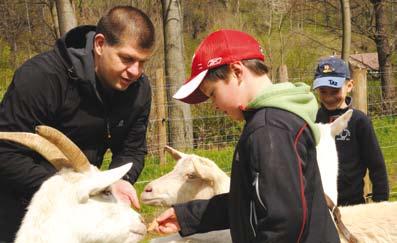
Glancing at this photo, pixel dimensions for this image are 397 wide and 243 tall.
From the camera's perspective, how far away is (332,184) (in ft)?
12.0

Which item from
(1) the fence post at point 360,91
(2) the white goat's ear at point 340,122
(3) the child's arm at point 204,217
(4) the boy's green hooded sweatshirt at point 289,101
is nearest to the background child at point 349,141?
(2) the white goat's ear at point 340,122

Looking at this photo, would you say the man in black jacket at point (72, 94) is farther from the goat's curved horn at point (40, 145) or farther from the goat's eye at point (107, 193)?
the goat's curved horn at point (40, 145)

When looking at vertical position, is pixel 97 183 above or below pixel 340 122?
below

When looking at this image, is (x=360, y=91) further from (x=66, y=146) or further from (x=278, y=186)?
(x=278, y=186)

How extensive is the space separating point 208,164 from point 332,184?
0.98m

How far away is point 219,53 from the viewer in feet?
7.88

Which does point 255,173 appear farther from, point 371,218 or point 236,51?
point 371,218

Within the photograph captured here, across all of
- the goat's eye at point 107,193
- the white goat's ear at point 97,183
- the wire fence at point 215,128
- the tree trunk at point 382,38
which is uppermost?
the tree trunk at point 382,38

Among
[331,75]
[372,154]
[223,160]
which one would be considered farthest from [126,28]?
[223,160]

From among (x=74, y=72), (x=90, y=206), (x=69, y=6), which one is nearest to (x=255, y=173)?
(x=90, y=206)

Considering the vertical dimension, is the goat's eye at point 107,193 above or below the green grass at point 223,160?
above

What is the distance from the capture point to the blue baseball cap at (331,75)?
4.40 m

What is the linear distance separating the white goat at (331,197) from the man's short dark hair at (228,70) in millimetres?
1272

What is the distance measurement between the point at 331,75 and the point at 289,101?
7.38ft
